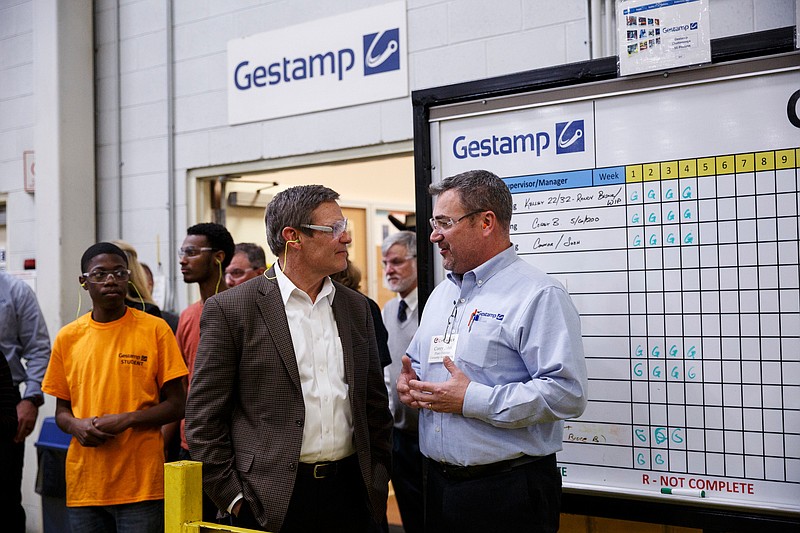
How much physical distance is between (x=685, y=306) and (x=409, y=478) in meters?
1.72

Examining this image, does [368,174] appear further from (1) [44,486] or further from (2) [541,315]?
(2) [541,315]

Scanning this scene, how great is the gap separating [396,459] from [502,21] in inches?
76.7

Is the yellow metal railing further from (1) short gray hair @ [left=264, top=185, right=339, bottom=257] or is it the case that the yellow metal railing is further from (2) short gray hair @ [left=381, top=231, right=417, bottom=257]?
(2) short gray hair @ [left=381, top=231, right=417, bottom=257]

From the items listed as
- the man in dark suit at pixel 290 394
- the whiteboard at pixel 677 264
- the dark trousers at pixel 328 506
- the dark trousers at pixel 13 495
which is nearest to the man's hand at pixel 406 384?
the man in dark suit at pixel 290 394

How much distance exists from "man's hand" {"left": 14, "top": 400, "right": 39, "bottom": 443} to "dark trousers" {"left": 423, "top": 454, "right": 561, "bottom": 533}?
1971mm

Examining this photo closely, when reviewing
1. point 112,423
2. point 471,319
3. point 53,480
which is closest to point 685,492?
point 471,319

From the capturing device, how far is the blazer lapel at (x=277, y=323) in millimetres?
1972

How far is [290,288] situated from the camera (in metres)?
2.07

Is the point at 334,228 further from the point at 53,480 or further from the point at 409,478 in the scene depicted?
the point at 53,480

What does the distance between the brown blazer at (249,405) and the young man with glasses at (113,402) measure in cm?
75

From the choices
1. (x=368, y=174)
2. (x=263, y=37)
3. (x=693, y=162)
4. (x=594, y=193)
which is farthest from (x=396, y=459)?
(x=368, y=174)

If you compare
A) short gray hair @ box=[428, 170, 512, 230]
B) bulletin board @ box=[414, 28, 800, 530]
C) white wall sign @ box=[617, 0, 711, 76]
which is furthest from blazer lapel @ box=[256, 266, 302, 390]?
white wall sign @ box=[617, 0, 711, 76]

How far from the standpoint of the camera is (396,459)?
11.3 ft

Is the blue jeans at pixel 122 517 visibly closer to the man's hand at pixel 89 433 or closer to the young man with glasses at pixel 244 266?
the man's hand at pixel 89 433
